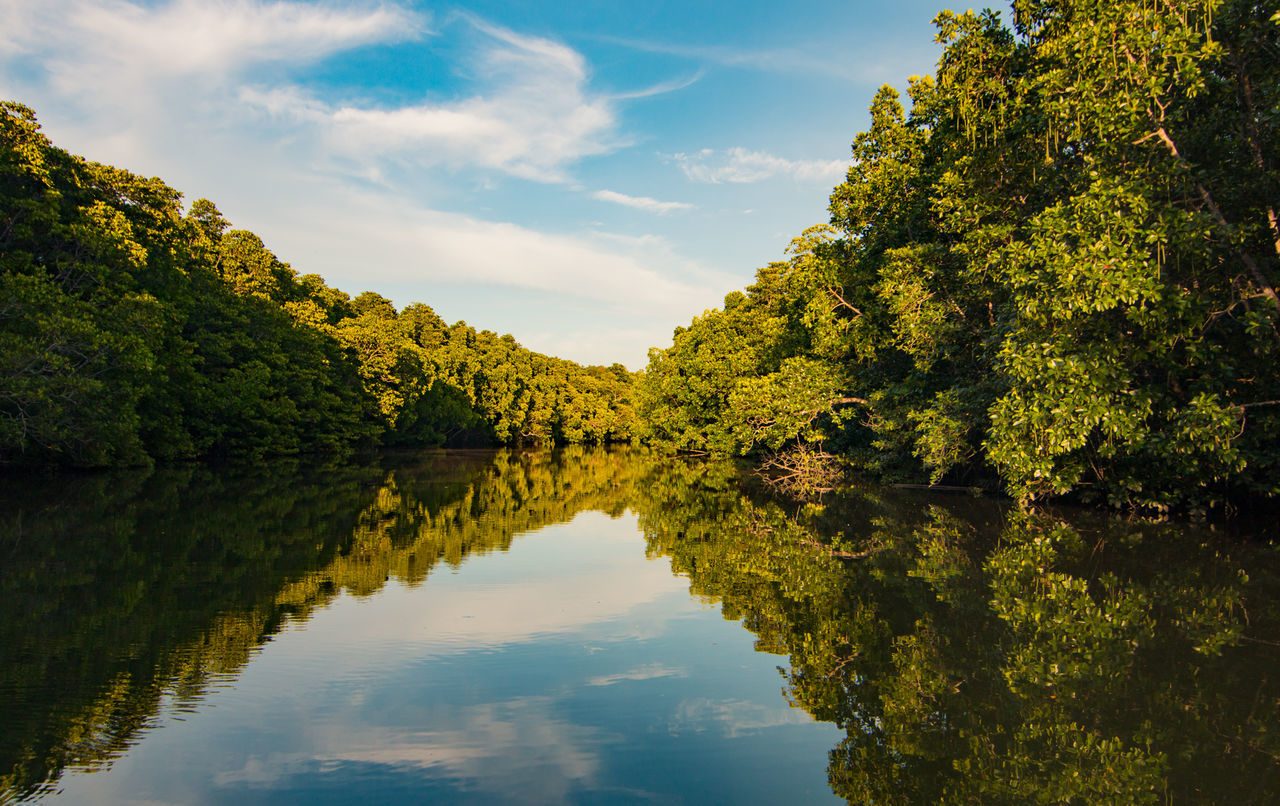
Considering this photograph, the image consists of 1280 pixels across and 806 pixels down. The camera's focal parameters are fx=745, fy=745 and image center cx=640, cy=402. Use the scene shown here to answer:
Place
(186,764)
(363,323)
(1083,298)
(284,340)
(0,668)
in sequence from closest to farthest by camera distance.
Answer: (186,764) < (0,668) < (1083,298) < (284,340) < (363,323)

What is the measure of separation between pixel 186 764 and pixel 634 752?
129 inches

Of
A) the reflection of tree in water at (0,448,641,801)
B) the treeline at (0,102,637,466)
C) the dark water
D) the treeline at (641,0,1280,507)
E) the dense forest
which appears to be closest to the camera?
the dark water

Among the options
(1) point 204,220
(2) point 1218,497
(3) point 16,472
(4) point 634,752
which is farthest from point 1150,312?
(1) point 204,220

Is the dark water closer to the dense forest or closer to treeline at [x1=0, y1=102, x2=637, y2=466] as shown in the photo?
the dense forest

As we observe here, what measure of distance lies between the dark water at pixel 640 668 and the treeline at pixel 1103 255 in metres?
2.28

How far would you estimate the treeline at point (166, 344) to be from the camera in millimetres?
22594

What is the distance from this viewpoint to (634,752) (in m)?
5.84

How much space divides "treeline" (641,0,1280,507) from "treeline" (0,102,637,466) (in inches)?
976

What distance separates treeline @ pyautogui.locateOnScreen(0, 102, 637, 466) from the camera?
22.6m

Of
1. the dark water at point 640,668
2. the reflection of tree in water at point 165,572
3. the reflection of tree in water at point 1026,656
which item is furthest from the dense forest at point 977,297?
the reflection of tree in water at point 165,572

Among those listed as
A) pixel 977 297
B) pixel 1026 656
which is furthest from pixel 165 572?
pixel 977 297

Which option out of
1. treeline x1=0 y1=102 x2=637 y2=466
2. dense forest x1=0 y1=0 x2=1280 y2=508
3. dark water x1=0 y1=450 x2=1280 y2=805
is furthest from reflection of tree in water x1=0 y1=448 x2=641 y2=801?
dense forest x1=0 y1=0 x2=1280 y2=508

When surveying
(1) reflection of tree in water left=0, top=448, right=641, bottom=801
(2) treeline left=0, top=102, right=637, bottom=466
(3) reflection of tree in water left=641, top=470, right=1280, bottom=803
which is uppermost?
(2) treeline left=0, top=102, right=637, bottom=466

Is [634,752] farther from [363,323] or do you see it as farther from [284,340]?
[363,323]
